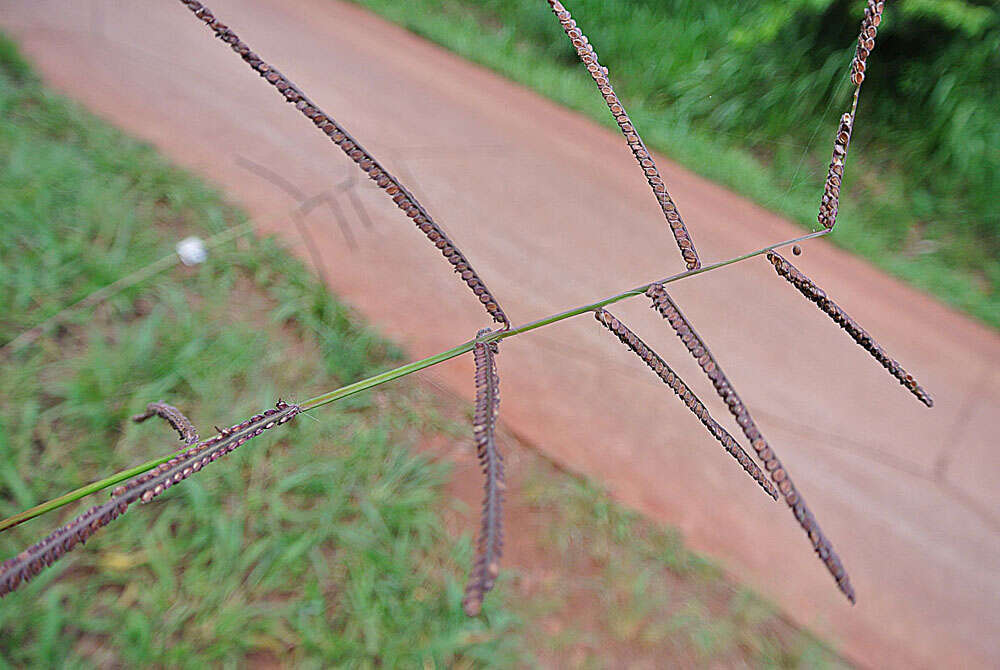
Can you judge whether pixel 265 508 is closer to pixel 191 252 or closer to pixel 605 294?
pixel 191 252

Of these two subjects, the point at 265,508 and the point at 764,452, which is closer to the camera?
the point at 764,452

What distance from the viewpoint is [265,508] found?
857mm

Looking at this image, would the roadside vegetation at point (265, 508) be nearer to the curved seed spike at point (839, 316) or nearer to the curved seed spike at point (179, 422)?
the curved seed spike at point (179, 422)

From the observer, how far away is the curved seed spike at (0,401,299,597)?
18 cm

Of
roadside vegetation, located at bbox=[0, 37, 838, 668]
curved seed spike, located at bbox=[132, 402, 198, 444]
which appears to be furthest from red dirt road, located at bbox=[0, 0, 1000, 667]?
curved seed spike, located at bbox=[132, 402, 198, 444]

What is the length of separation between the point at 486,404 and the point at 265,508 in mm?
707

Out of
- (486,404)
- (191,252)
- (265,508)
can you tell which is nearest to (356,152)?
(486,404)

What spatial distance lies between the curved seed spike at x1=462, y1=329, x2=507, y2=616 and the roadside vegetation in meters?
0.63

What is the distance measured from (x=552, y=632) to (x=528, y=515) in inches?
5.7

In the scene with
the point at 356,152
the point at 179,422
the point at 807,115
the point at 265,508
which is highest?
the point at 356,152

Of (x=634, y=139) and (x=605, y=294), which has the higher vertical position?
(x=634, y=139)

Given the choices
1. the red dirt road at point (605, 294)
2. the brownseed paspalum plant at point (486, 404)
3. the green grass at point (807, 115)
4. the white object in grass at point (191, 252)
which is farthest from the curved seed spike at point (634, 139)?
the green grass at point (807, 115)

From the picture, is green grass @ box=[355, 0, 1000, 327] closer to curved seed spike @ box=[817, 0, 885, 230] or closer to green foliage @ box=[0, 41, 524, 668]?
green foliage @ box=[0, 41, 524, 668]

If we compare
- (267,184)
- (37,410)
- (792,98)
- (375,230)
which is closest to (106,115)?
(267,184)
